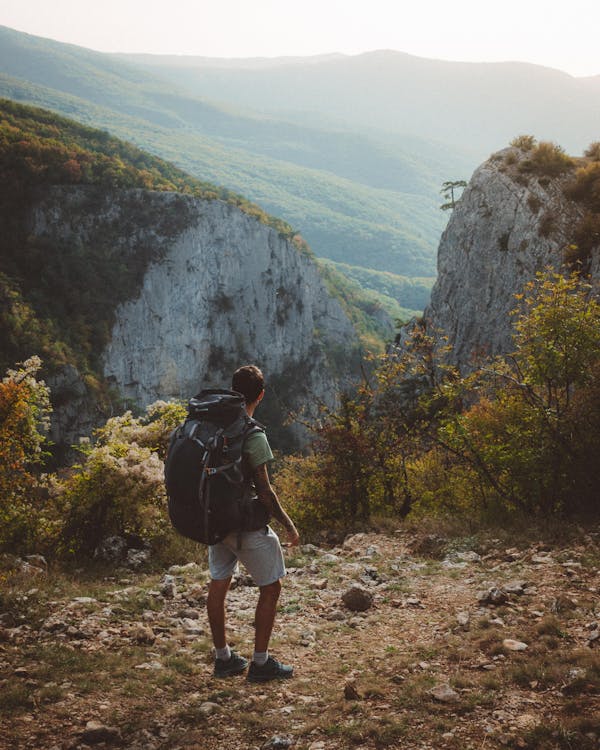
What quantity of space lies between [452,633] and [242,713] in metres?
2.20

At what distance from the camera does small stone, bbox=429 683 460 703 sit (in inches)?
148

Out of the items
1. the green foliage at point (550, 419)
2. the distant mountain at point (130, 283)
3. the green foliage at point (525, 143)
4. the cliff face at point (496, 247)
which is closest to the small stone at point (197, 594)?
the green foliage at point (550, 419)

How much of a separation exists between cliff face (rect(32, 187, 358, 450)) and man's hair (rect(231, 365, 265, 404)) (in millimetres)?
53978

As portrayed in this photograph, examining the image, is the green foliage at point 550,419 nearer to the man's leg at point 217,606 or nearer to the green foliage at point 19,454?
the man's leg at point 217,606

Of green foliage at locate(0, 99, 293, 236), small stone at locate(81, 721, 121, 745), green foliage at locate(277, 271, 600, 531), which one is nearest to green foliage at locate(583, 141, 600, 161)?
green foliage at locate(277, 271, 600, 531)

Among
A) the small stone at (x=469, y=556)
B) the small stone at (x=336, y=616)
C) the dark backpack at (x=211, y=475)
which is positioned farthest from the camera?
the small stone at (x=469, y=556)

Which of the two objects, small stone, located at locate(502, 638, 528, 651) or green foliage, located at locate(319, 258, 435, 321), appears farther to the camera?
green foliage, located at locate(319, 258, 435, 321)

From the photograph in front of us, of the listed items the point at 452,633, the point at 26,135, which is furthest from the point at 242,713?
the point at 26,135

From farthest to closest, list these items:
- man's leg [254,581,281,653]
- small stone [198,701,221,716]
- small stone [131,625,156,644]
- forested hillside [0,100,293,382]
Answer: forested hillside [0,100,293,382], small stone [131,625,156,644], man's leg [254,581,281,653], small stone [198,701,221,716]

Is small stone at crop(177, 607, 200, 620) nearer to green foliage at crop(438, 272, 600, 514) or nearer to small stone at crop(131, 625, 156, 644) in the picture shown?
small stone at crop(131, 625, 156, 644)

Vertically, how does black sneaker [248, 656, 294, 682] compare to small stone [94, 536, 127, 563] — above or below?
above

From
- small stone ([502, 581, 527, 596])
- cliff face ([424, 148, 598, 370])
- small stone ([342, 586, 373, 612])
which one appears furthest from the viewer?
cliff face ([424, 148, 598, 370])

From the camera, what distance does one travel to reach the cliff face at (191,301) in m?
65.3

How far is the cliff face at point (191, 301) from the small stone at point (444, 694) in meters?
54.7
